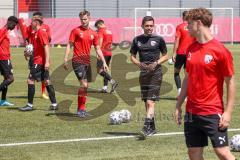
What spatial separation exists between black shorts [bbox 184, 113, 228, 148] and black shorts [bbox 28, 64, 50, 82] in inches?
330

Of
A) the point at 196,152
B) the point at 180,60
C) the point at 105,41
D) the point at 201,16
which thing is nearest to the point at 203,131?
the point at 196,152

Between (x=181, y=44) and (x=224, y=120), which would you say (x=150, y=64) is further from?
(x=181, y=44)

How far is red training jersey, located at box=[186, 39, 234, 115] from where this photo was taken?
259 inches

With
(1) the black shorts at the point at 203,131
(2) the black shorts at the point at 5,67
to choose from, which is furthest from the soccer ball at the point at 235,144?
(2) the black shorts at the point at 5,67

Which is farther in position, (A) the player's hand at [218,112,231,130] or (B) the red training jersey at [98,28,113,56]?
(B) the red training jersey at [98,28,113,56]

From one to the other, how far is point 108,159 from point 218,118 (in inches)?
117

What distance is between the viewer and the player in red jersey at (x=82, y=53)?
45.0 feet

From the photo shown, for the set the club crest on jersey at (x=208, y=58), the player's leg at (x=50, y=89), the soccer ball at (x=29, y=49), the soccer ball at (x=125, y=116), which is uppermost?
the club crest on jersey at (x=208, y=58)

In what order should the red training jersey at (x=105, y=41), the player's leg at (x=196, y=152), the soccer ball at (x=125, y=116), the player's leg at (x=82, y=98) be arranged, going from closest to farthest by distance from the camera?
the player's leg at (x=196, y=152) < the soccer ball at (x=125, y=116) < the player's leg at (x=82, y=98) < the red training jersey at (x=105, y=41)

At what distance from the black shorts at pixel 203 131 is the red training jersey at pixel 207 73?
7 cm

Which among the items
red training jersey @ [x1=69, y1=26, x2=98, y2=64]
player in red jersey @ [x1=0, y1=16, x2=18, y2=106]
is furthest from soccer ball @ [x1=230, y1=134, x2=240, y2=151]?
player in red jersey @ [x1=0, y1=16, x2=18, y2=106]

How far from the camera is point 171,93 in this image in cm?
1864

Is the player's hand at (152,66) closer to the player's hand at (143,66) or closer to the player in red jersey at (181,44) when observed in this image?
the player's hand at (143,66)

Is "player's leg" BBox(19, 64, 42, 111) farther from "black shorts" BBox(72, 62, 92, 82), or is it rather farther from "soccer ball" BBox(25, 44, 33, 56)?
"black shorts" BBox(72, 62, 92, 82)
